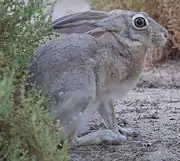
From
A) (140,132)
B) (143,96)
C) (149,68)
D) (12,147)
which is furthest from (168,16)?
(12,147)

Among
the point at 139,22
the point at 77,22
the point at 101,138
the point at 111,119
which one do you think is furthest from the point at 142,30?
the point at 101,138

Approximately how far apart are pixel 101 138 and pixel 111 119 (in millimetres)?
238

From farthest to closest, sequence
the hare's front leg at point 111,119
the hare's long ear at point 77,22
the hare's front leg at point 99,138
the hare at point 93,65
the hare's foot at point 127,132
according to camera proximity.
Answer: the hare's foot at point 127,132 < the hare's front leg at point 111,119 < the hare's front leg at point 99,138 < the hare's long ear at point 77,22 < the hare at point 93,65

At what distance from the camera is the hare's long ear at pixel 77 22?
415cm

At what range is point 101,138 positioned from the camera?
447cm

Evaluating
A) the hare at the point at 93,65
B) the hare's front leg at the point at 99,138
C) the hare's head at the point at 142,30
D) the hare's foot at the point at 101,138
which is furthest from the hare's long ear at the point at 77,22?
the hare's foot at the point at 101,138

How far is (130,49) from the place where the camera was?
4.41m

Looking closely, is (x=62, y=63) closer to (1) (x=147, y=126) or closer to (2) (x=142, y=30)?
(2) (x=142, y=30)

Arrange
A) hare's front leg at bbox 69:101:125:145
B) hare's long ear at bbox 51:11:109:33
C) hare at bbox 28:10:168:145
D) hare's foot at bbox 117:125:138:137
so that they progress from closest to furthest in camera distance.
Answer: hare at bbox 28:10:168:145 < hare's long ear at bbox 51:11:109:33 < hare's front leg at bbox 69:101:125:145 < hare's foot at bbox 117:125:138:137

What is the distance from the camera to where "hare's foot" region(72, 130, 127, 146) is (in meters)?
4.43

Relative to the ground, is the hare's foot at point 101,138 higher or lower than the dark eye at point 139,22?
lower

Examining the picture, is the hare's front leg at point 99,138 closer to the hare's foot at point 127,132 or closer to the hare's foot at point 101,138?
the hare's foot at point 101,138

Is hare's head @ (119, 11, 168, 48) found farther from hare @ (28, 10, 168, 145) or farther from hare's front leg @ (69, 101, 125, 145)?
hare's front leg @ (69, 101, 125, 145)

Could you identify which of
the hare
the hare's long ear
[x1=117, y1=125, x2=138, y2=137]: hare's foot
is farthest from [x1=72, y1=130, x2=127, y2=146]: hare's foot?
the hare's long ear
